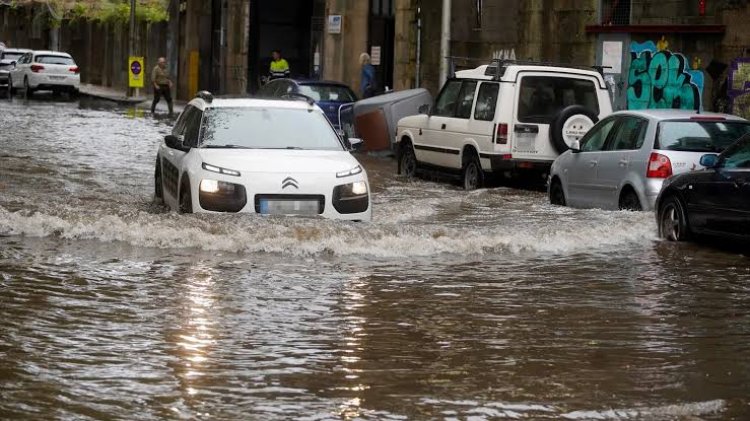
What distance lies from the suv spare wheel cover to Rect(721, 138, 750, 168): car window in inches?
250

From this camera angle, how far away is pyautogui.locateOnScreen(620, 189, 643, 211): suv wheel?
15570mm

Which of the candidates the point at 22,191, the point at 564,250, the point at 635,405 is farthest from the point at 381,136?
the point at 635,405

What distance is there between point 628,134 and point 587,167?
0.92m

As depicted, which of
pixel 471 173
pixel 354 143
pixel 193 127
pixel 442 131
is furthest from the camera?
pixel 442 131

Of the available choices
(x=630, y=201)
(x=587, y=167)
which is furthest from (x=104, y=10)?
(x=630, y=201)

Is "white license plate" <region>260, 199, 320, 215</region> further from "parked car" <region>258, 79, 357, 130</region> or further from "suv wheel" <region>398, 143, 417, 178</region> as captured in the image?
"parked car" <region>258, 79, 357, 130</region>

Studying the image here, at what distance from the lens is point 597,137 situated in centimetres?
1709

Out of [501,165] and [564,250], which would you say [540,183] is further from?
[564,250]

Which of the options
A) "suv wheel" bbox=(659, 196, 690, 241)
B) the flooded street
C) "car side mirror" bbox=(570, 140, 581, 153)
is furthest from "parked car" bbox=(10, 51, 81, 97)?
"suv wheel" bbox=(659, 196, 690, 241)

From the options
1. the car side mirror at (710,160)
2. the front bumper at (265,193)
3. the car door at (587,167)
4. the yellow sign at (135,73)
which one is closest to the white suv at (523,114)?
the car door at (587,167)

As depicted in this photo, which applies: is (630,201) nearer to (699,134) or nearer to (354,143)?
(699,134)

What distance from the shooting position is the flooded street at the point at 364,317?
7051 mm

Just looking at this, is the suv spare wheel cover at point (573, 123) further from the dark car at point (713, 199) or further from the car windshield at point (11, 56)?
the car windshield at point (11, 56)

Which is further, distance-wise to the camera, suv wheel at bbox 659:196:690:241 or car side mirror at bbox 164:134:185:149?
car side mirror at bbox 164:134:185:149
